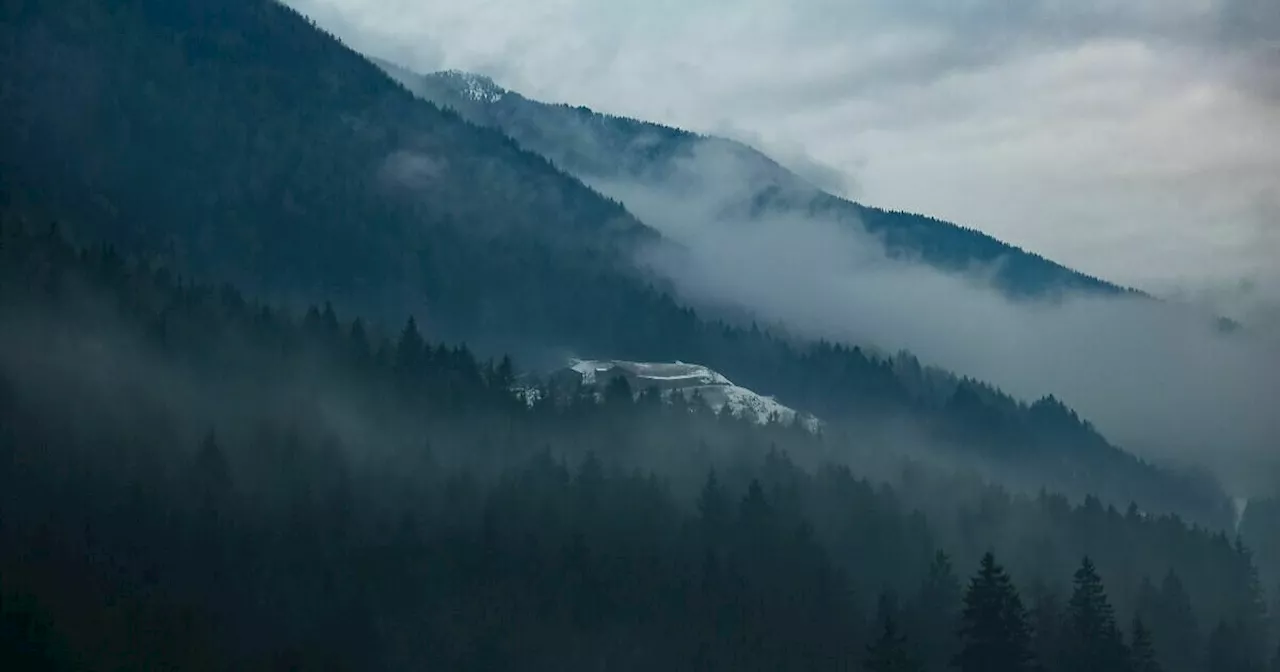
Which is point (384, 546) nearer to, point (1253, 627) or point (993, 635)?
point (993, 635)

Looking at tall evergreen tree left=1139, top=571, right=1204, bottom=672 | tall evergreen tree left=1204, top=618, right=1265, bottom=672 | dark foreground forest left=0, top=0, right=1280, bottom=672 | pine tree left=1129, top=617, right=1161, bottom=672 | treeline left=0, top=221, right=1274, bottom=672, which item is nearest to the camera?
pine tree left=1129, top=617, right=1161, bottom=672

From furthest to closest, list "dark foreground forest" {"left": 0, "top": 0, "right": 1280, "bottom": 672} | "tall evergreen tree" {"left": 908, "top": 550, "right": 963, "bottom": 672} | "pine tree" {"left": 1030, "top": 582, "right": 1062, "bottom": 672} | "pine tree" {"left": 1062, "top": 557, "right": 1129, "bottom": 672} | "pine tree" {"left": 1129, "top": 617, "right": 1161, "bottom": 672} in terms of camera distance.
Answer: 1. "tall evergreen tree" {"left": 908, "top": 550, "right": 963, "bottom": 672}
2. "pine tree" {"left": 1030, "top": 582, "right": 1062, "bottom": 672}
3. "dark foreground forest" {"left": 0, "top": 0, "right": 1280, "bottom": 672}
4. "pine tree" {"left": 1129, "top": 617, "right": 1161, "bottom": 672}
5. "pine tree" {"left": 1062, "top": 557, "right": 1129, "bottom": 672}

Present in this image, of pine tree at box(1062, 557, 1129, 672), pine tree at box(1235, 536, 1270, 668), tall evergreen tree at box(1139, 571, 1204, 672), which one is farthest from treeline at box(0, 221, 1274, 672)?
pine tree at box(1235, 536, 1270, 668)

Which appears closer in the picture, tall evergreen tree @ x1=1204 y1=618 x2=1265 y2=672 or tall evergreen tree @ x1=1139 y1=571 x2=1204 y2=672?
tall evergreen tree @ x1=1204 y1=618 x2=1265 y2=672

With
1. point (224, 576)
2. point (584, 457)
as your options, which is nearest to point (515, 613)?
point (224, 576)

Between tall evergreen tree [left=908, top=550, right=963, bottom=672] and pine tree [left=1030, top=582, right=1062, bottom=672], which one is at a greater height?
pine tree [left=1030, top=582, right=1062, bottom=672]

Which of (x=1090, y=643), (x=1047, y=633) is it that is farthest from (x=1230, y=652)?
(x=1090, y=643)

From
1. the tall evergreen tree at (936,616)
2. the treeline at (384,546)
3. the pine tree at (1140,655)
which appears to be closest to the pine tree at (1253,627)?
the treeline at (384,546)

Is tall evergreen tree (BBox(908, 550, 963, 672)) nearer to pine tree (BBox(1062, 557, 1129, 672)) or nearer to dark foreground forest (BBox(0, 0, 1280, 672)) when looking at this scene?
dark foreground forest (BBox(0, 0, 1280, 672))

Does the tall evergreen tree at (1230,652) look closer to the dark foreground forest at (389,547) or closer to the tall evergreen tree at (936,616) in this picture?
the dark foreground forest at (389,547)
